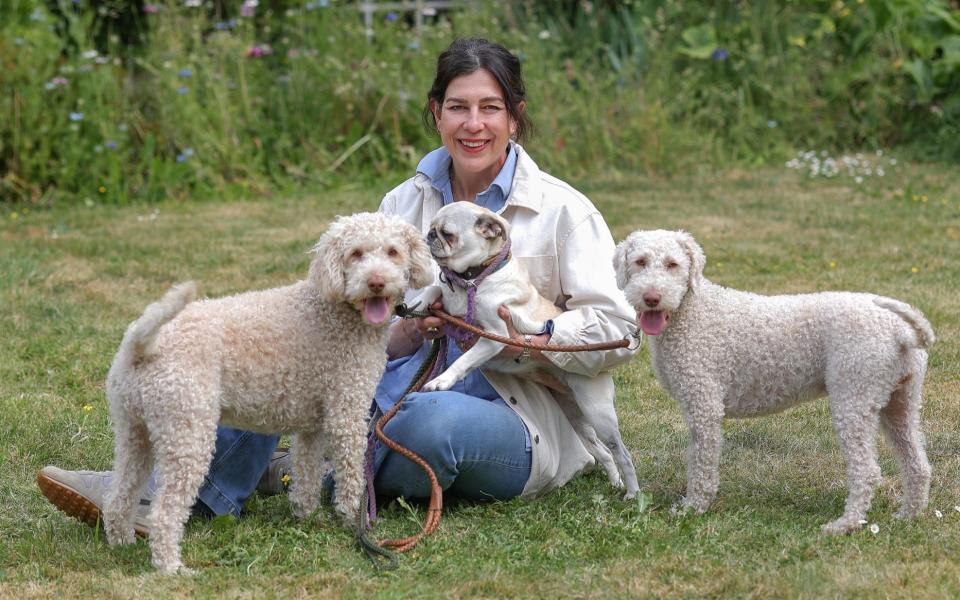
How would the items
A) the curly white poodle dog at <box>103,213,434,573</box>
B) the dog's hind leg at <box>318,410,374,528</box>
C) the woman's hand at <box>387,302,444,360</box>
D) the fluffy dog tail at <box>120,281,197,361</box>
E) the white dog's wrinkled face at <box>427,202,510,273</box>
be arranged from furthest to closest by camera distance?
1. the woman's hand at <box>387,302,444,360</box>
2. the white dog's wrinkled face at <box>427,202,510,273</box>
3. the dog's hind leg at <box>318,410,374,528</box>
4. the curly white poodle dog at <box>103,213,434,573</box>
5. the fluffy dog tail at <box>120,281,197,361</box>

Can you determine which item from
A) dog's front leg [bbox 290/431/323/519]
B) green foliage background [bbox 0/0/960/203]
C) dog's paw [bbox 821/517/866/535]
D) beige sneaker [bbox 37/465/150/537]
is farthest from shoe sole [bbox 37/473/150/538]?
green foliage background [bbox 0/0/960/203]

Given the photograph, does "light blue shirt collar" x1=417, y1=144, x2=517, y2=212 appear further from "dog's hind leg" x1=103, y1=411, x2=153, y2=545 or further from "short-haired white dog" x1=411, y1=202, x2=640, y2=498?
"dog's hind leg" x1=103, y1=411, x2=153, y2=545

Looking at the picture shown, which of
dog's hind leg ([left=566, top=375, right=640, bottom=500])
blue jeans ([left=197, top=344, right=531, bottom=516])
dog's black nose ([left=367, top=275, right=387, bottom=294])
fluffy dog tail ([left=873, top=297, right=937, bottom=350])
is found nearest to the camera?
dog's black nose ([left=367, top=275, right=387, bottom=294])

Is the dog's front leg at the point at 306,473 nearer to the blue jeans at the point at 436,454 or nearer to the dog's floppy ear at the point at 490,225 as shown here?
the blue jeans at the point at 436,454

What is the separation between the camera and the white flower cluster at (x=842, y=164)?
10117 millimetres

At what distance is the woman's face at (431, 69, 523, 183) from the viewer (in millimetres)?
4129

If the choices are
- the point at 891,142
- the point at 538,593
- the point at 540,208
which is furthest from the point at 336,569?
the point at 891,142

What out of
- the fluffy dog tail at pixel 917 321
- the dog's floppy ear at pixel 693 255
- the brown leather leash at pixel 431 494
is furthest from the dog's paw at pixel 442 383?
the fluffy dog tail at pixel 917 321

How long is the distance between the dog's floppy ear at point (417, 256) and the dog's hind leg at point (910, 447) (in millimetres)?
1558

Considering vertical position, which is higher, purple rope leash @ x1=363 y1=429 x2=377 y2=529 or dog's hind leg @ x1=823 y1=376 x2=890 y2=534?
dog's hind leg @ x1=823 y1=376 x2=890 y2=534

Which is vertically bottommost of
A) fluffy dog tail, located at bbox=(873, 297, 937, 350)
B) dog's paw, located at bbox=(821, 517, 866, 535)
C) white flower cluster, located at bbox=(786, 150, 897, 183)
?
white flower cluster, located at bbox=(786, 150, 897, 183)

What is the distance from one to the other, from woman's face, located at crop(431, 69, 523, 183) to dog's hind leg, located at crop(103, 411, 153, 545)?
1.46 m

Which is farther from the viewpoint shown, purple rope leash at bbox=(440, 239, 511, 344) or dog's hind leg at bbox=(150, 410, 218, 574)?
purple rope leash at bbox=(440, 239, 511, 344)

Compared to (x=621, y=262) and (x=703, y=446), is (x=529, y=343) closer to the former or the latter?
(x=621, y=262)
